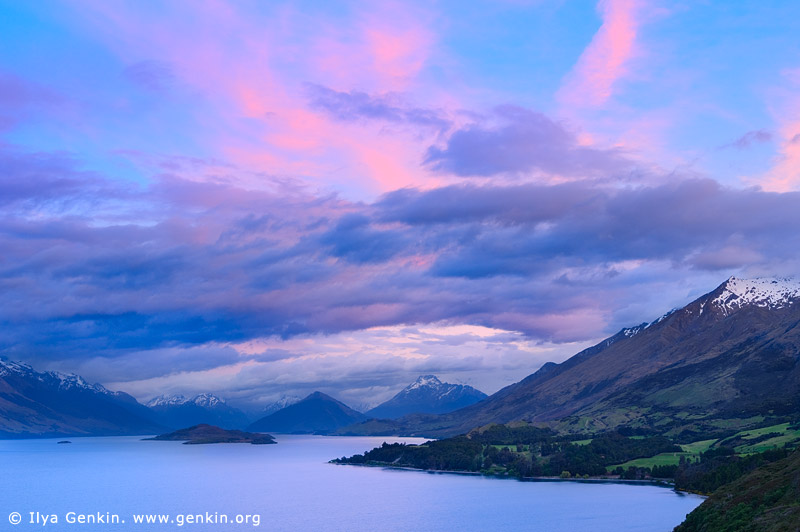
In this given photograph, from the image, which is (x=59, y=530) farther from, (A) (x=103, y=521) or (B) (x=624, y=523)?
(B) (x=624, y=523)

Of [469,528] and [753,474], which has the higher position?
[753,474]

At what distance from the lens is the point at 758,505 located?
12850 centimetres

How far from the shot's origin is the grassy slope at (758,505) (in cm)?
11050

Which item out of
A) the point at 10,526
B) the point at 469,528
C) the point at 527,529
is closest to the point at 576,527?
the point at 527,529

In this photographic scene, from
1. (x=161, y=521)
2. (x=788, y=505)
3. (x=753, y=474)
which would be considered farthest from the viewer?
(x=161, y=521)

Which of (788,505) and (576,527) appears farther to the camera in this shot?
(576,527)

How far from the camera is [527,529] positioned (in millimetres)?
189000

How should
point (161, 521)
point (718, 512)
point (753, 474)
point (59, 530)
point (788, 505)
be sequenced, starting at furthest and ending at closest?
point (161, 521), point (59, 530), point (753, 474), point (718, 512), point (788, 505)

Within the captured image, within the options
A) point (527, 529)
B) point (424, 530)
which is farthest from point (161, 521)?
point (527, 529)

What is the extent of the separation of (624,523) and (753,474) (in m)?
46.6

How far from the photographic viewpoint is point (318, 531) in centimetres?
18650

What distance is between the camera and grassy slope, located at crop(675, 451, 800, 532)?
363 feet

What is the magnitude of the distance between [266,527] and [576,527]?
76870 millimetres

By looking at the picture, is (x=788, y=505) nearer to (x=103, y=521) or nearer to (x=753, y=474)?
(x=753, y=474)
